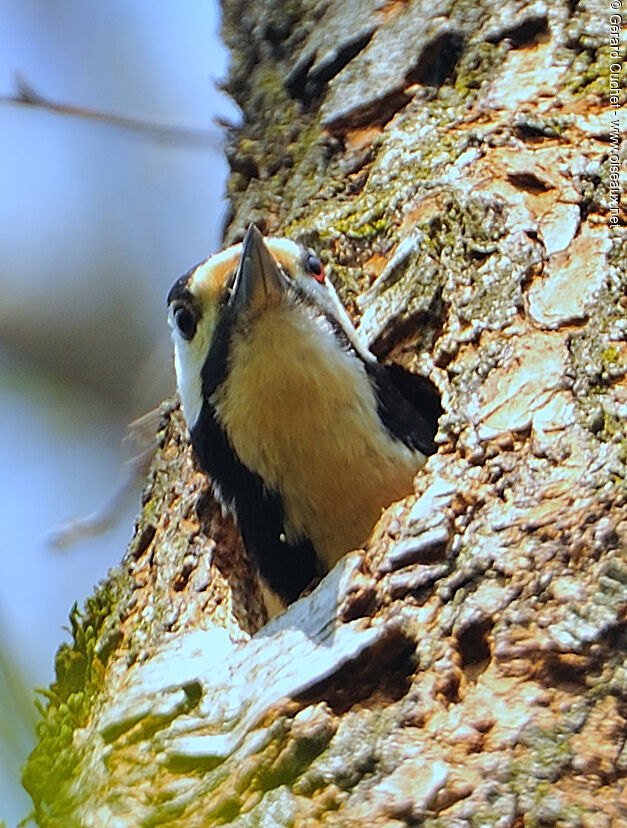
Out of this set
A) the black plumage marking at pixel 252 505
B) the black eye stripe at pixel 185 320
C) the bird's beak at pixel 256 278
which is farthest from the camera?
the black eye stripe at pixel 185 320

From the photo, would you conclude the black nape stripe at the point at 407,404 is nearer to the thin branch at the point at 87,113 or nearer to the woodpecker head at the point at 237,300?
the woodpecker head at the point at 237,300

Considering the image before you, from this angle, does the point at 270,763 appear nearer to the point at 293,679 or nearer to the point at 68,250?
the point at 293,679

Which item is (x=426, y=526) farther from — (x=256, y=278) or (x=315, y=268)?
(x=315, y=268)

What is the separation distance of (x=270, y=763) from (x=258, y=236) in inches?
44.9

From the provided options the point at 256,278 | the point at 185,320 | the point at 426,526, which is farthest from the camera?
the point at 185,320

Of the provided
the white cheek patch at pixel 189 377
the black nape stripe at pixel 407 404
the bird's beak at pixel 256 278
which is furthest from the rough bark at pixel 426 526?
the bird's beak at pixel 256 278

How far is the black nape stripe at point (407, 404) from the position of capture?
2697 millimetres

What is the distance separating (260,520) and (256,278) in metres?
0.59

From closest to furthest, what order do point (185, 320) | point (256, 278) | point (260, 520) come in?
point (256, 278), point (260, 520), point (185, 320)

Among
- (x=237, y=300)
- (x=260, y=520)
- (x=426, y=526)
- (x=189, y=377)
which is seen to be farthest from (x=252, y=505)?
(x=426, y=526)

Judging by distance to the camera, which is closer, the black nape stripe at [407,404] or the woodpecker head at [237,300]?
the woodpecker head at [237,300]

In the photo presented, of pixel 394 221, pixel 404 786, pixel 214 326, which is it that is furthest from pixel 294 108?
pixel 404 786

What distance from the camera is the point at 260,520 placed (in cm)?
274

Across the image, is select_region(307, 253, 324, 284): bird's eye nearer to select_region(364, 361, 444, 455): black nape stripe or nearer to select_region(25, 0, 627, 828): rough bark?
select_region(25, 0, 627, 828): rough bark
